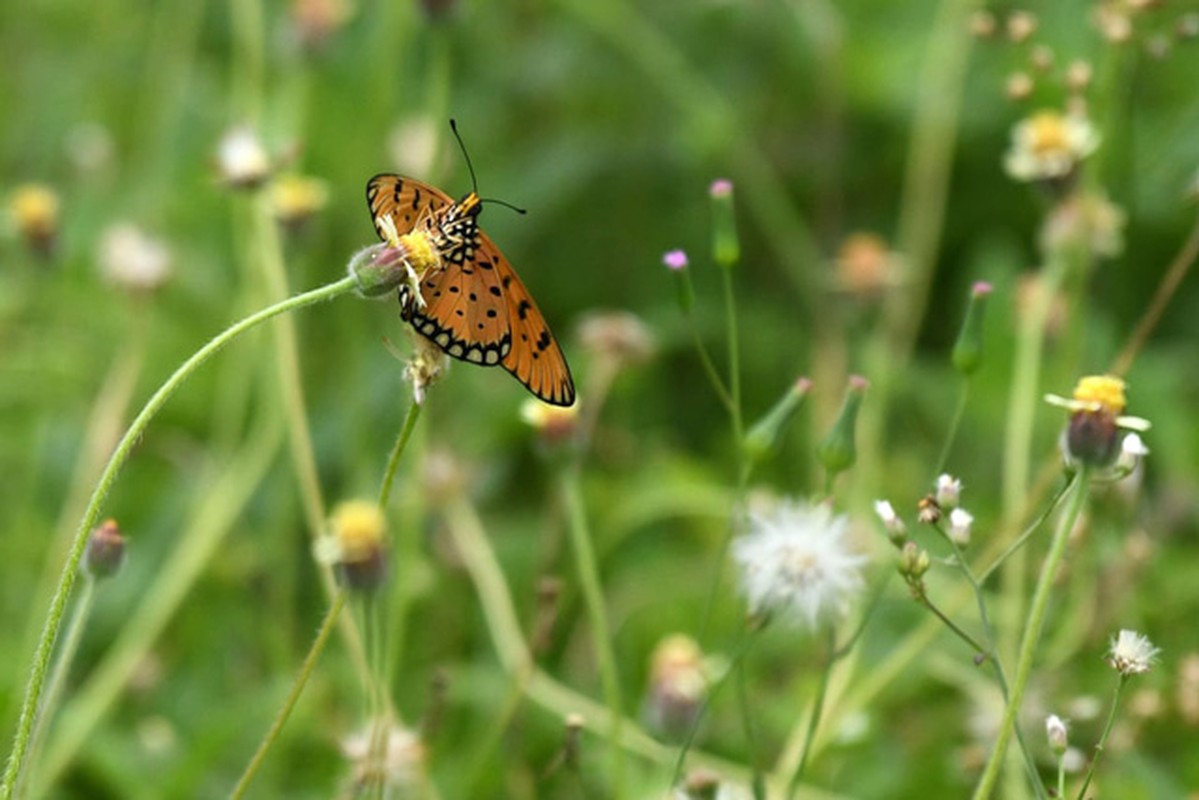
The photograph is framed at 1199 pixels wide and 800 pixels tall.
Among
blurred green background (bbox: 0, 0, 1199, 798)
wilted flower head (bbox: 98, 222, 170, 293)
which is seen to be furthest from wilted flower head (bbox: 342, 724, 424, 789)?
wilted flower head (bbox: 98, 222, 170, 293)

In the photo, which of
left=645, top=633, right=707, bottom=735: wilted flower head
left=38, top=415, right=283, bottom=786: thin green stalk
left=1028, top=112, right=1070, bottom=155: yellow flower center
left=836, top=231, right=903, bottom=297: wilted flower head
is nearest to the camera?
left=645, top=633, right=707, bottom=735: wilted flower head

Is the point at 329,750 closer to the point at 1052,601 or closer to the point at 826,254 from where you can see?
the point at 1052,601

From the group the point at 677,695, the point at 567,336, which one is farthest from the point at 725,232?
the point at 567,336

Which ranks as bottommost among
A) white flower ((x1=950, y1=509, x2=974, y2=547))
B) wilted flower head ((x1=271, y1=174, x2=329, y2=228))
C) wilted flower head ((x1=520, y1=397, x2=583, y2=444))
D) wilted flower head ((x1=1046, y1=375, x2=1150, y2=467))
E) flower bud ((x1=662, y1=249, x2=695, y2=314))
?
white flower ((x1=950, y1=509, x2=974, y2=547))

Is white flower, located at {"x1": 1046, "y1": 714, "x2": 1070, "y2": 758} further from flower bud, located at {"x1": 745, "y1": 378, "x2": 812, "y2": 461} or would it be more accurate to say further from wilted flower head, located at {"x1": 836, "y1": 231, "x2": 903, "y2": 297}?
wilted flower head, located at {"x1": 836, "y1": 231, "x2": 903, "y2": 297}

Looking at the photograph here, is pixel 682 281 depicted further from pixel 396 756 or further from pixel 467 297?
pixel 396 756

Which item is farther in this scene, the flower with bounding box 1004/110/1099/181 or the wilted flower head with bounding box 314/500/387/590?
the flower with bounding box 1004/110/1099/181
